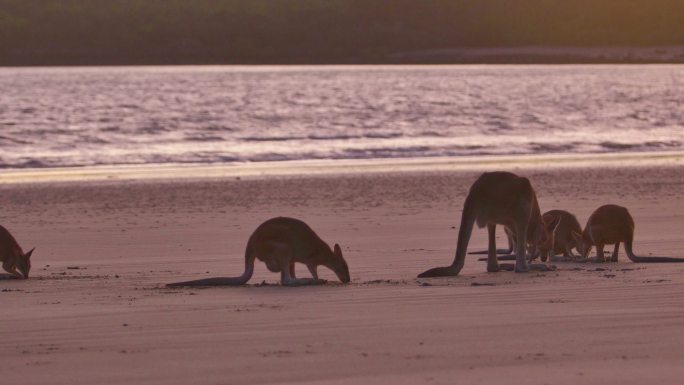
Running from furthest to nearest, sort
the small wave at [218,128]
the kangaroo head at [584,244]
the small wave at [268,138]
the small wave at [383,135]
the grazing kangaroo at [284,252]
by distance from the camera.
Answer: the small wave at [218,128], the small wave at [383,135], the small wave at [268,138], the kangaroo head at [584,244], the grazing kangaroo at [284,252]

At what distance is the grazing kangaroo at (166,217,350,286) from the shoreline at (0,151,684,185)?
36.1ft

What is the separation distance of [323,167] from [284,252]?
13670mm

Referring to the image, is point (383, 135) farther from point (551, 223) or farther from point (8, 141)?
point (551, 223)

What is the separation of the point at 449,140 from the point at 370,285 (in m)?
24.0

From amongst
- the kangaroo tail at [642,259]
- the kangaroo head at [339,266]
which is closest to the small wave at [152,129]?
the kangaroo tail at [642,259]

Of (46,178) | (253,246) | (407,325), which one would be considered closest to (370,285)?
(253,246)

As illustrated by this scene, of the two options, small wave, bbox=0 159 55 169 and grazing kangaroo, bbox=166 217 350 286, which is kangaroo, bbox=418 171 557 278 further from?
small wave, bbox=0 159 55 169

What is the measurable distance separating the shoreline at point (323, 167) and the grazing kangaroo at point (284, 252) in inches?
433

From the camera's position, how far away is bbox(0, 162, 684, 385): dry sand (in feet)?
18.7

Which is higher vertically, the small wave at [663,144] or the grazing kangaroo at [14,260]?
the small wave at [663,144]

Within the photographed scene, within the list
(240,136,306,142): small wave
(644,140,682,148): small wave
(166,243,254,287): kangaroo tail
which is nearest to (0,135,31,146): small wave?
(240,136,306,142): small wave

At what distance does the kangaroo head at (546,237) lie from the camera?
30.7ft

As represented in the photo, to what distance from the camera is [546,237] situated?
30.8 feet

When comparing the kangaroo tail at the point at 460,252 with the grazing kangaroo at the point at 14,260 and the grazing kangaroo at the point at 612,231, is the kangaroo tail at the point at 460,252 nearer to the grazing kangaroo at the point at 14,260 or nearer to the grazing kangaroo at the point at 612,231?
the grazing kangaroo at the point at 612,231
